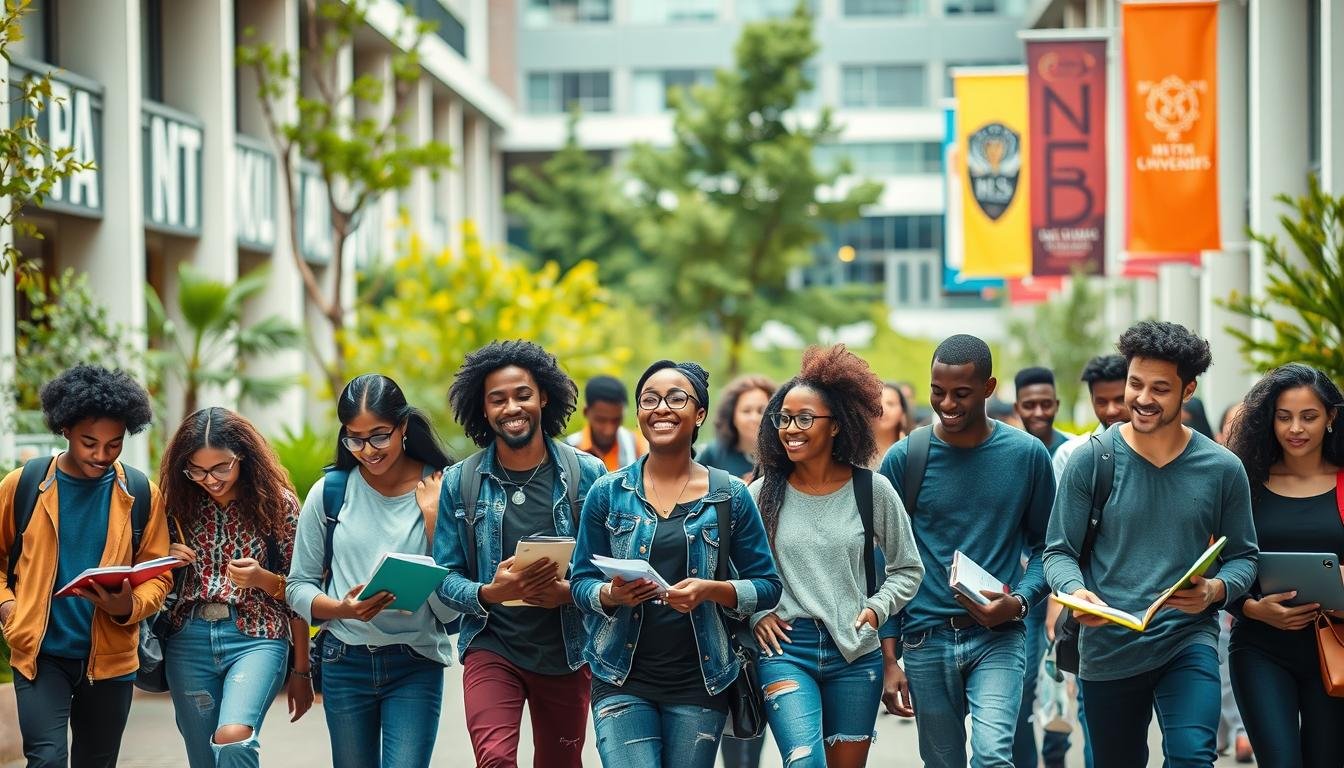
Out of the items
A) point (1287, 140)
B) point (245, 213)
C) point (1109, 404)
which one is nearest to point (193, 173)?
point (245, 213)

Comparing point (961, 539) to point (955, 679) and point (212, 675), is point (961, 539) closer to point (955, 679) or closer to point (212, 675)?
point (955, 679)

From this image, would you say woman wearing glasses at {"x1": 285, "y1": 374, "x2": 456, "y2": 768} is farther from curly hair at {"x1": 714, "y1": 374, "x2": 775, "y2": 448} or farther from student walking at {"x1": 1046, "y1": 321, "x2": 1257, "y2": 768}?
curly hair at {"x1": 714, "y1": 374, "x2": 775, "y2": 448}

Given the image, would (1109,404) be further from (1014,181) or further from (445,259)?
(445,259)

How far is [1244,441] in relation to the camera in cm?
628

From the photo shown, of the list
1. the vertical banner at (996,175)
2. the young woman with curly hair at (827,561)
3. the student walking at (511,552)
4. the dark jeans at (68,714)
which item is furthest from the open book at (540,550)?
the vertical banner at (996,175)

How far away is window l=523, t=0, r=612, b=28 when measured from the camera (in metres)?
58.3

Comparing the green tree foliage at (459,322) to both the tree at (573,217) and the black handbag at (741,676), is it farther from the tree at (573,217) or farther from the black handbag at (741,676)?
the tree at (573,217)

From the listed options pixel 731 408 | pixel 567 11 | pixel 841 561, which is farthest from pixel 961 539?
pixel 567 11

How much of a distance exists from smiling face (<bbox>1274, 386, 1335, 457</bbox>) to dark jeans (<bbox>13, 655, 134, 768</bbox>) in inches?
181

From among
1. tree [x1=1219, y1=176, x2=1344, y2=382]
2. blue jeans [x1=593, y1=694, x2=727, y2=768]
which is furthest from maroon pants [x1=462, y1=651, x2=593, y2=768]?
tree [x1=1219, y1=176, x2=1344, y2=382]

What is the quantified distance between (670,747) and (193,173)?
740 inches

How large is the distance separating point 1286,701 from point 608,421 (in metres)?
5.35

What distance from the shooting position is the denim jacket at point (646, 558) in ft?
18.5

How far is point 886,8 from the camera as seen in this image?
57375 mm
